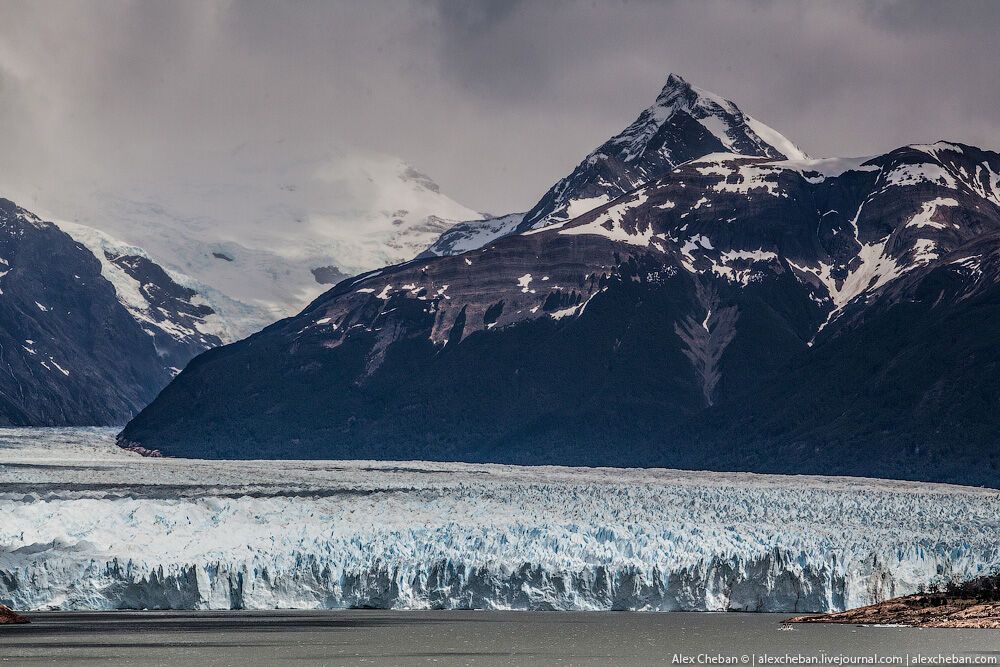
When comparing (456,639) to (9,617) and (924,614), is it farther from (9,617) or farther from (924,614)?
(9,617)

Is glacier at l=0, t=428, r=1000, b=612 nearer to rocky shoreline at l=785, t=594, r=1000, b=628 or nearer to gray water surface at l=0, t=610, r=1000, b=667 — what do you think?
gray water surface at l=0, t=610, r=1000, b=667

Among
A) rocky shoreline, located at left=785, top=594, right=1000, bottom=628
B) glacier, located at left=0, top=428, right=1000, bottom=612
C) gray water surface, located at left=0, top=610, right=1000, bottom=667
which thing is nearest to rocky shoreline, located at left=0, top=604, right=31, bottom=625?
gray water surface, located at left=0, top=610, right=1000, bottom=667

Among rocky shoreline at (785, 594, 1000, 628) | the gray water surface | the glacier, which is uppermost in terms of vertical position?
the glacier


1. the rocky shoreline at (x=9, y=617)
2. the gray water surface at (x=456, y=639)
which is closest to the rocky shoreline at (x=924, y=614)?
the gray water surface at (x=456, y=639)

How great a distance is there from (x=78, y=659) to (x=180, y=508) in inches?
994

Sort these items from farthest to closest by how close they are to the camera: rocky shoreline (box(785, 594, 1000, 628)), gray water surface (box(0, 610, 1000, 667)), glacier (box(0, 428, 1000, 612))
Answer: glacier (box(0, 428, 1000, 612)) < rocky shoreline (box(785, 594, 1000, 628)) < gray water surface (box(0, 610, 1000, 667))

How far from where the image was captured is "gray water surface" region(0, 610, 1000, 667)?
4078cm

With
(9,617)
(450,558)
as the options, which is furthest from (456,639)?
(9,617)

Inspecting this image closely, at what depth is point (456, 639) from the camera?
46.1m

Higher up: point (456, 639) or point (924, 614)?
point (924, 614)

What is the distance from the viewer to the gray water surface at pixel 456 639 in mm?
40781

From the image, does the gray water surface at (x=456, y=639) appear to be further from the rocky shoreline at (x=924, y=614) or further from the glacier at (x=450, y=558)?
the glacier at (x=450, y=558)

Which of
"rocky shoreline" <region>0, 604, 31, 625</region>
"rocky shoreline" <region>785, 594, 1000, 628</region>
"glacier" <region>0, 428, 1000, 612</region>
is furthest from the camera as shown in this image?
"glacier" <region>0, 428, 1000, 612</region>

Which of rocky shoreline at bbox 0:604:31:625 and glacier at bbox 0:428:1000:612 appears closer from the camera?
rocky shoreline at bbox 0:604:31:625
